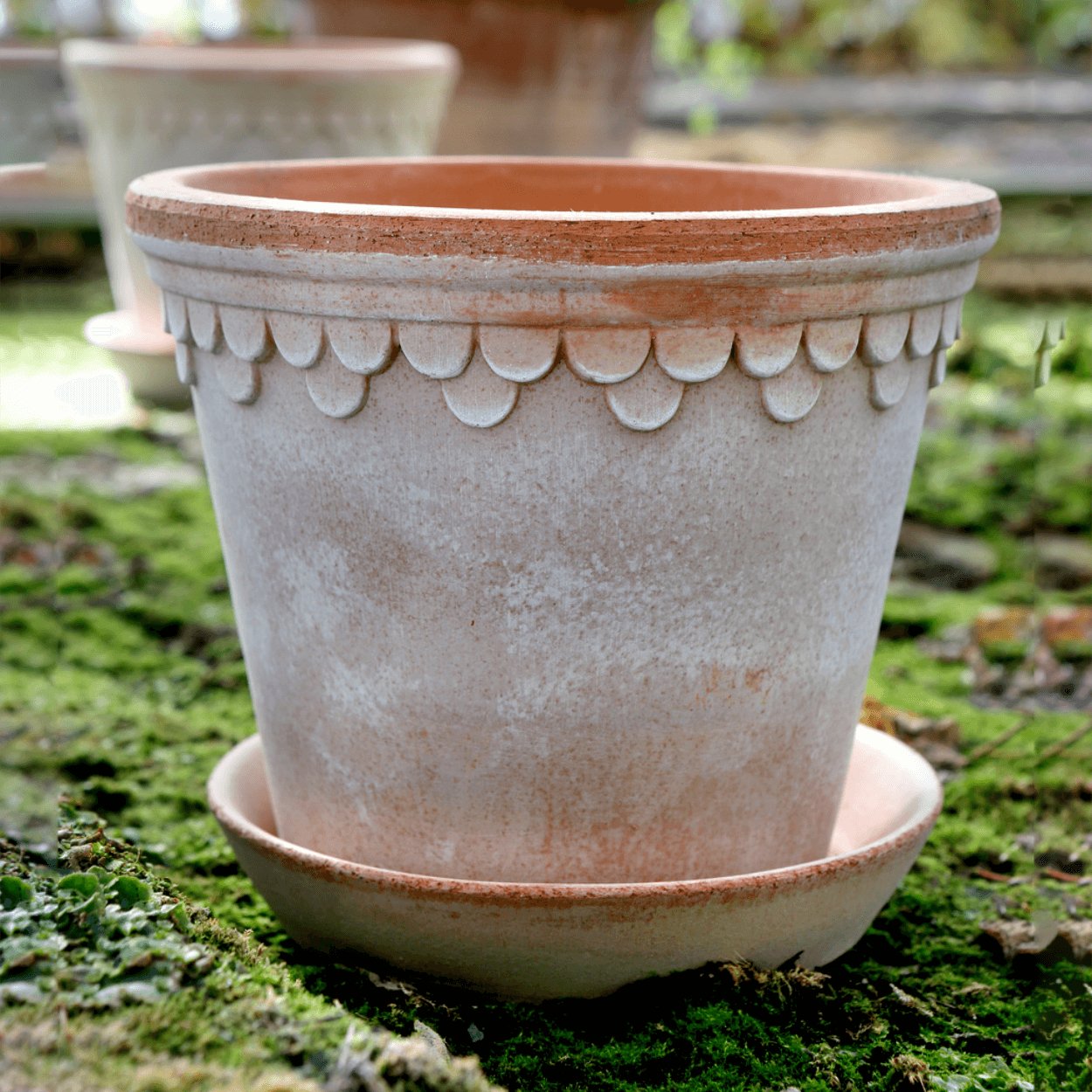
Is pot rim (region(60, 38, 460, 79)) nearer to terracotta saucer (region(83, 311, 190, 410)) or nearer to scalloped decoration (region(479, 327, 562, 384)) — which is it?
terracotta saucer (region(83, 311, 190, 410))

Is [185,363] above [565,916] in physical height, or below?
above

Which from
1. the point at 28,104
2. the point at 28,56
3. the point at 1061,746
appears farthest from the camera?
the point at 28,56

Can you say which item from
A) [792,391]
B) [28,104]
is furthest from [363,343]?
[28,104]

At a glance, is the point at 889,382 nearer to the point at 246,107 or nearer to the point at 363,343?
the point at 363,343

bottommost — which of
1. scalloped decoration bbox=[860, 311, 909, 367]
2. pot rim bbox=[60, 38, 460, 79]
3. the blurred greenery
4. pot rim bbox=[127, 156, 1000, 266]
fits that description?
the blurred greenery

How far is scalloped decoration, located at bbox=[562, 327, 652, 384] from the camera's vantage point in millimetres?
1352

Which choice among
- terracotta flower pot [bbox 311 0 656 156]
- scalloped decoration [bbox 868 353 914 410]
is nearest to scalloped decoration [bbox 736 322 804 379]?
scalloped decoration [bbox 868 353 914 410]

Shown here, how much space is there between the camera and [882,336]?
4.84ft

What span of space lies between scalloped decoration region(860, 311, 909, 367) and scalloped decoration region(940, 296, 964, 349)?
0.09 m

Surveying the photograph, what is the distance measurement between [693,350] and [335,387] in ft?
1.23

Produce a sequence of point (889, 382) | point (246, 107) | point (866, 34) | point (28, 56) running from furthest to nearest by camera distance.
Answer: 1. point (866, 34)
2. point (28, 56)
3. point (246, 107)
4. point (889, 382)

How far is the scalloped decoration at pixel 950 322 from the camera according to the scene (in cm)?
157

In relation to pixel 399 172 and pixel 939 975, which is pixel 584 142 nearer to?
pixel 399 172

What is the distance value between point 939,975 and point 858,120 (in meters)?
8.13
